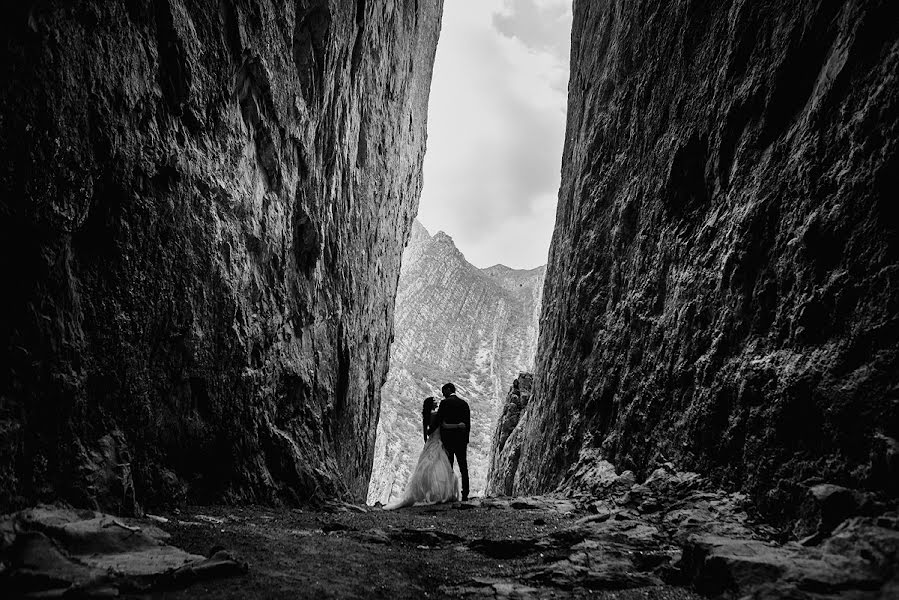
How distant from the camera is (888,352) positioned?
9.77 feet

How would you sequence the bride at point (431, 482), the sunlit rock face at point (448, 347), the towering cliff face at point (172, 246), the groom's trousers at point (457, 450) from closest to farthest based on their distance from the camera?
the towering cliff face at point (172, 246) < the bride at point (431, 482) < the groom's trousers at point (457, 450) < the sunlit rock face at point (448, 347)

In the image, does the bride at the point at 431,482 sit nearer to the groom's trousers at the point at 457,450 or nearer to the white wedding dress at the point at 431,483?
the white wedding dress at the point at 431,483

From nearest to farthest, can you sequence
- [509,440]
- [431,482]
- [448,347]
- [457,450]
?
[431,482] → [457,450] → [509,440] → [448,347]

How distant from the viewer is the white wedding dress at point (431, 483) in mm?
8680

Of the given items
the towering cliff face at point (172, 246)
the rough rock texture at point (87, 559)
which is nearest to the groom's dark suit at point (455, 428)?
the towering cliff face at point (172, 246)

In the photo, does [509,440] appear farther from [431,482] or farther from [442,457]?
[431,482]

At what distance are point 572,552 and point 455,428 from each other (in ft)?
17.4

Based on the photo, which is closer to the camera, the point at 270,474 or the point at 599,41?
the point at 270,474

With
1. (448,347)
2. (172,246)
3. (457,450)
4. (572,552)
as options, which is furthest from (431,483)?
(448,347)

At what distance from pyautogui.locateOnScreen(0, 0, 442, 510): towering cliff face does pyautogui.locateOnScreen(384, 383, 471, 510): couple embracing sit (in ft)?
4.40

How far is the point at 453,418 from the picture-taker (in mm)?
9578

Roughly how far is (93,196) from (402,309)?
2514 inches

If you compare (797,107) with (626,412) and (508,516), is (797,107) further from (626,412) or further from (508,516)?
(508,516)

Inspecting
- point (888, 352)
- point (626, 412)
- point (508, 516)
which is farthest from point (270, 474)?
point (888, 352)
